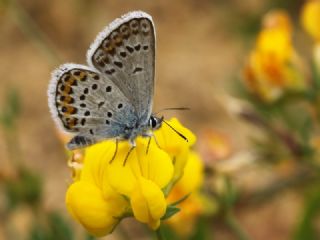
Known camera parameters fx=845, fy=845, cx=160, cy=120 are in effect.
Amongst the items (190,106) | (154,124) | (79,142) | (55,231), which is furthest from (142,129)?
(190,106)

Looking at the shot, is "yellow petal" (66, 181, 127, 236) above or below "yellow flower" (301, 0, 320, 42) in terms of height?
below

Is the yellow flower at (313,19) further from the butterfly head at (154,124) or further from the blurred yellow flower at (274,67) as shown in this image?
the butterfly head at (154,124)

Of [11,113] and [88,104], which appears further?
[11,113]

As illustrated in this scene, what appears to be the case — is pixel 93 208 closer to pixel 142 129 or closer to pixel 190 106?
pixel 142 129

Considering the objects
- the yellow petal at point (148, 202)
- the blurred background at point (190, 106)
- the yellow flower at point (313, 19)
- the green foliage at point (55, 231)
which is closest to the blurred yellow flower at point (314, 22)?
the yellow flower at point (313, 19)

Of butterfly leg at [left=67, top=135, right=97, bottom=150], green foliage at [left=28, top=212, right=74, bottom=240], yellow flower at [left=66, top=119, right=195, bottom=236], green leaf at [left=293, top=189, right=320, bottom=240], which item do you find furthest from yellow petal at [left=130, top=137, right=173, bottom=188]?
green leaf at [left=293, top=189, right=320, bottom=240]

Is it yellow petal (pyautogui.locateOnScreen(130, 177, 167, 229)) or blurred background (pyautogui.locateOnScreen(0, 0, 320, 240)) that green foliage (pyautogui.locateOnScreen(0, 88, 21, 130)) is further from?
yellow petal (pyautogui.locateOnScreen(130, 177, 167, 229))
